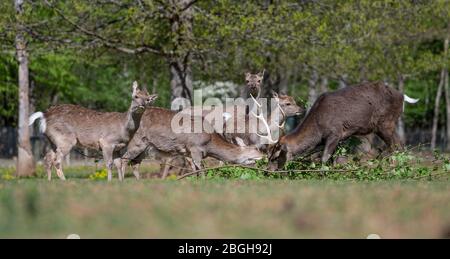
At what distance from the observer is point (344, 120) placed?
53.0 feet

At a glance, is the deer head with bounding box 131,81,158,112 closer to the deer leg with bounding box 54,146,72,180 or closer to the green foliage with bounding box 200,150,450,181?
the deer leg with bounding box 54,146,72,180

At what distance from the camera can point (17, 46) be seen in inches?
928

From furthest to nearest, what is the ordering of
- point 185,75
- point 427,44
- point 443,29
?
1. point 427,44
2. point 443,29
3. point 185,75

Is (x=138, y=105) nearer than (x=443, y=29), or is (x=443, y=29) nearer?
(x=138, y=105)

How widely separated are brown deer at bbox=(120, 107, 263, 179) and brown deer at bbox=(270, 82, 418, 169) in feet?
3.40

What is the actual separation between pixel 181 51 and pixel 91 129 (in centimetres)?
585

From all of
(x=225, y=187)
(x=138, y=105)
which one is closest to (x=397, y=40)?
(x=138, y=105)

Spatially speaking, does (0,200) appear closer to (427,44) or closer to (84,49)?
(84,49)

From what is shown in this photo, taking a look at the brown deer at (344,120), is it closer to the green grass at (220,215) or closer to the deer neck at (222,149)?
the deer neck at (222,149)

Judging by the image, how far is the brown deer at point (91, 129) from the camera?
17000mm

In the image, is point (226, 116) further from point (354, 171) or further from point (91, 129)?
point (354, 171)

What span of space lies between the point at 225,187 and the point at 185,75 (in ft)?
46.3

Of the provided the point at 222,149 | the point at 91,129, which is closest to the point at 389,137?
the point at 222,149
